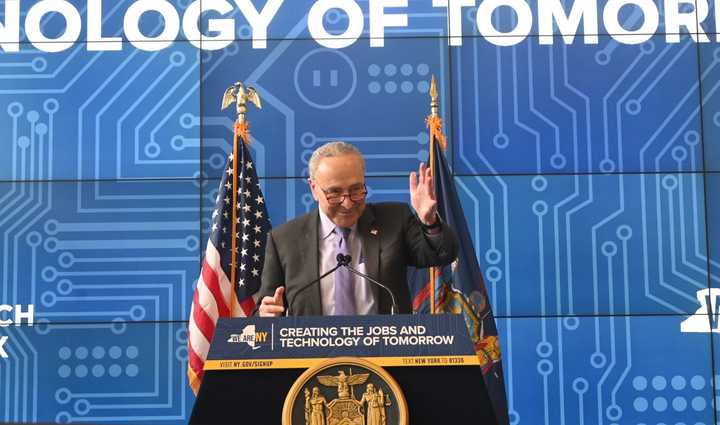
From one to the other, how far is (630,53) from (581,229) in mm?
1034

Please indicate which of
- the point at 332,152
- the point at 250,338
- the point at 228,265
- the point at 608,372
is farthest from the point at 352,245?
the point at 608,372

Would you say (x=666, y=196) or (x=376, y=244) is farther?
(x=666, y=196)

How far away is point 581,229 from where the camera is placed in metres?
5.51

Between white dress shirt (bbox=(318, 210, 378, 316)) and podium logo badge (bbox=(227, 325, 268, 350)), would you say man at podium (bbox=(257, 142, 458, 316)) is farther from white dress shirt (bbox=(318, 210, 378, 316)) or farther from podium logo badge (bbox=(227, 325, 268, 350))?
podium logo badge (bbox=(227, 325, 268, 350))

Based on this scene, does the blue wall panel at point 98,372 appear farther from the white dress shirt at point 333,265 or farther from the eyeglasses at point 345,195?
the eyeglasses at point 345,195

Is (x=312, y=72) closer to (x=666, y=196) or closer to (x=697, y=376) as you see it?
(x=666, y=196)

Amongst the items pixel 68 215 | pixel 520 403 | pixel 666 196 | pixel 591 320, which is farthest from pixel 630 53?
pixel 68 215

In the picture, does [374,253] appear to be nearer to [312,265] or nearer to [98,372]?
[312,265]

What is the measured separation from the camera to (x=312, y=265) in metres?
2.90

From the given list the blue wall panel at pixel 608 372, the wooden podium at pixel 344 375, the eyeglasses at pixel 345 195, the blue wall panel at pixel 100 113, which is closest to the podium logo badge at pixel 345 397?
the wooden podium at pixel 344 375

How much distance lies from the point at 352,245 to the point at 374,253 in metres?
0.09

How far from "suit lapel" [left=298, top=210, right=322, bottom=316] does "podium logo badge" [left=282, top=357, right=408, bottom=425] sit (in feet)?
2.49

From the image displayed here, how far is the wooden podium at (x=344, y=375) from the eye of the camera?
2.05 meters

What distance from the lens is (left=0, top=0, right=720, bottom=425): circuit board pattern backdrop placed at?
17.8 feet
